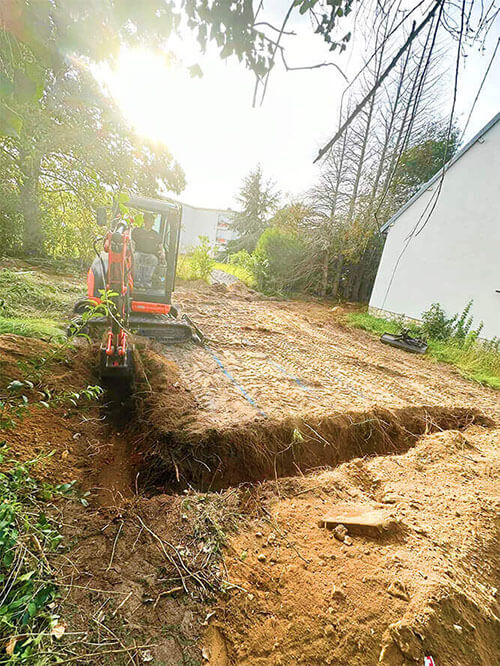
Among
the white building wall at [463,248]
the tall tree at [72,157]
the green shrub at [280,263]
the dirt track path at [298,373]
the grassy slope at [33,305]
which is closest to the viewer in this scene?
the grassy slope at [33,305]

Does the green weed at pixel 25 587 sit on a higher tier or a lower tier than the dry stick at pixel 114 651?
higher

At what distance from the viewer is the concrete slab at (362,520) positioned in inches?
71.6

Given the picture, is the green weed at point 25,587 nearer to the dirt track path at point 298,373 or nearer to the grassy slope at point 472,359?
the dirt track path at point 298,373

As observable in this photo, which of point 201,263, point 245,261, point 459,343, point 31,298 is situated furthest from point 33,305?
point 245,261

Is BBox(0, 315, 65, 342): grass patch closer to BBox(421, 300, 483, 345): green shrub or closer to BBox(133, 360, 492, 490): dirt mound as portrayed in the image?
BBox(133, 360, 492, 490): dirt mound

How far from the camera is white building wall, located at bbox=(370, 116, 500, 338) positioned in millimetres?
7773

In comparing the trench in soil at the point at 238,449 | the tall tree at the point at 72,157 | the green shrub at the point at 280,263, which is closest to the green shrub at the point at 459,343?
the trench in soil at the point at 238,449

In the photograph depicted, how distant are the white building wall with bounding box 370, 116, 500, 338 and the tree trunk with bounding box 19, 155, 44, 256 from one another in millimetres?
9979

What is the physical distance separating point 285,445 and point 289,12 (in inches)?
121

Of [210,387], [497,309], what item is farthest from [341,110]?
[497,309]

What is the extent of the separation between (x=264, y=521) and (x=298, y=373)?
303 centimetres

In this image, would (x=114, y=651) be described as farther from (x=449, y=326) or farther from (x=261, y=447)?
(x=449, y=326)

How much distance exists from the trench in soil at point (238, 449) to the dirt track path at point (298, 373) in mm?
239

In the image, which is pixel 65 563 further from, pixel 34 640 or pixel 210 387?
pixel 210 387
